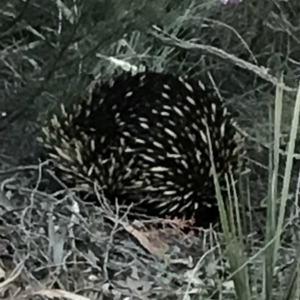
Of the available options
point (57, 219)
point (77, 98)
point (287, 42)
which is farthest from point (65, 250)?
point (287, 42)

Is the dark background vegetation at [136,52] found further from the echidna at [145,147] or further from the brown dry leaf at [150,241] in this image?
the brown dry leaf at [150,241]

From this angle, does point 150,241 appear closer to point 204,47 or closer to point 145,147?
point 145,147

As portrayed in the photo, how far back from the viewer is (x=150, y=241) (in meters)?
1.52

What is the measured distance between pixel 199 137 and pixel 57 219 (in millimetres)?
363

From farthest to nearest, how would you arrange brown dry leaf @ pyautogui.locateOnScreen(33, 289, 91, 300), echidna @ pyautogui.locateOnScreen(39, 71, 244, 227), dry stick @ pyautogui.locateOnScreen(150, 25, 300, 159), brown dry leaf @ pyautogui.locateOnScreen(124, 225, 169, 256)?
dry stick @ pyautogui.locateOnScreen(150, 25, 300, 159)
echidna @ pyautogui.locateOnScreen(39, 71, 244, 227)
brown dry leaf @ pyautogui.locateOnScreen(124, 225, 169, 256)
brown dry leaf @ pyautogui.locateOnScreen(33, 289, 91, 300)

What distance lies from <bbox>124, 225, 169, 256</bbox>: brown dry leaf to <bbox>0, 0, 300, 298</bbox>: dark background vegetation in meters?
0.21

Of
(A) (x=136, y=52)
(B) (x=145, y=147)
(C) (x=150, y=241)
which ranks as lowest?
(C) (x=150, y=241)

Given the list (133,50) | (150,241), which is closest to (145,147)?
(150,241)

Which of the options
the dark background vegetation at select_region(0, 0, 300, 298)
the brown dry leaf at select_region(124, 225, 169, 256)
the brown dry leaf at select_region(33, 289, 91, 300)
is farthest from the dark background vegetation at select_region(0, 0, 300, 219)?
the brown dry leaf at select_region(33, 289, 91, 300)

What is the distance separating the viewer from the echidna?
A: 1630 millimetres

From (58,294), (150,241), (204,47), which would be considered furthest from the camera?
(204,47)

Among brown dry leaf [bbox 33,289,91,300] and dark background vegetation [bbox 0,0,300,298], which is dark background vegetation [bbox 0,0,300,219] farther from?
brown dry leaf [bbox 33,289,91,300]

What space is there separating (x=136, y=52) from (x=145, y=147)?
15.9 inches

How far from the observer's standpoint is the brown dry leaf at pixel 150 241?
147 cm
